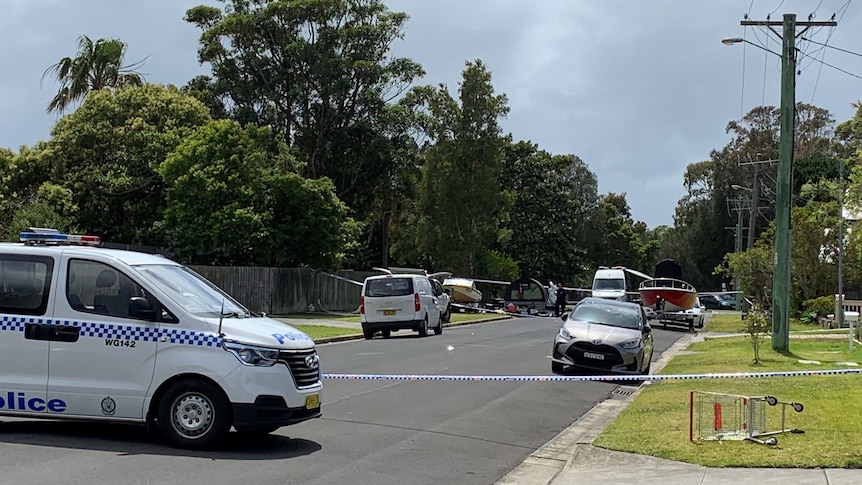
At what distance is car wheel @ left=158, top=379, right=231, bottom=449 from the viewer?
27.9 ft

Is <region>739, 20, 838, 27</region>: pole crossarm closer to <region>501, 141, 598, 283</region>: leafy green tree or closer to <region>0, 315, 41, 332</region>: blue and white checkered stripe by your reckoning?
<region>0, 315, 41, 332</region>: blue and white checkered stripe

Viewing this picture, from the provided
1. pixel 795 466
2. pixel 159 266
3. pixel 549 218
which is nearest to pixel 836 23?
pixel 795 466

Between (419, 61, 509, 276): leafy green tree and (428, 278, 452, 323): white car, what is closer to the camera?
(428, 278, 452, 323): white car

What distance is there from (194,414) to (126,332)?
3.33 feet

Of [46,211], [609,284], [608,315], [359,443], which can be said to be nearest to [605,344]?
[608,315]

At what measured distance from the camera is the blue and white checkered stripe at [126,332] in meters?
8.53

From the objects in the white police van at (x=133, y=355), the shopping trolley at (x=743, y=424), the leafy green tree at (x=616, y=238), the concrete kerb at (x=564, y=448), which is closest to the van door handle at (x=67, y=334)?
the white police van at (x=133, y=355)

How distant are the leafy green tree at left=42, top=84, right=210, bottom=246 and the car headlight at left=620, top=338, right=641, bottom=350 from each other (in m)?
25.1

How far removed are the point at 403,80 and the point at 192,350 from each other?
45.4m

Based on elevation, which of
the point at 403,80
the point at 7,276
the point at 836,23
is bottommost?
the point at 7,276

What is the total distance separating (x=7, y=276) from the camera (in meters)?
8.90

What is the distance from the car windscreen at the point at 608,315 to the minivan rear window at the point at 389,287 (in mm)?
8979

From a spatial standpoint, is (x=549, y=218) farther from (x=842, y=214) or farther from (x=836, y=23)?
(x=842, y=214)

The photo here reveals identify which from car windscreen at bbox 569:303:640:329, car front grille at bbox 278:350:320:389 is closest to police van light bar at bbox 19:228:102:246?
car front grille at bbox 278:350:320:389
